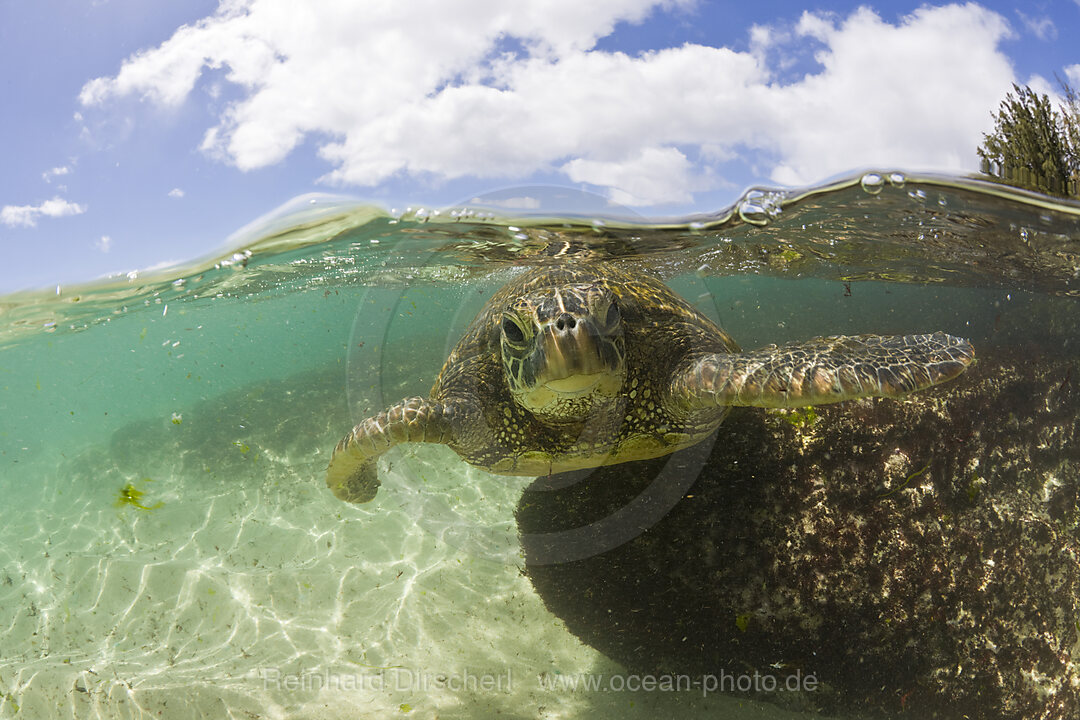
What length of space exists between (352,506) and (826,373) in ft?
22.0

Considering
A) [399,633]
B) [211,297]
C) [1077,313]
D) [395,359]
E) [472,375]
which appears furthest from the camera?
[211,297]

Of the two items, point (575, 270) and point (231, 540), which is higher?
point (575, 270)

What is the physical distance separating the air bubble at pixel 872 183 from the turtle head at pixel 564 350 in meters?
4.61

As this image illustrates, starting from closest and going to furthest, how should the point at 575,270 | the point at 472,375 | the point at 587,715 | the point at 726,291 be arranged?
the point at 587,715 < the point at 472,375 < the point at 575,270 < the point at 726,291

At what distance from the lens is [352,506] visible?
25.8 feet

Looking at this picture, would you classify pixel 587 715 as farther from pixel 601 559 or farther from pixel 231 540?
pixel 231 540

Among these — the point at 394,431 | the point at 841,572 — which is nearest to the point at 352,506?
the point at 394,431

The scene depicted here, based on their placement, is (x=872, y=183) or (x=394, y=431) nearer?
(x=394, y=431)

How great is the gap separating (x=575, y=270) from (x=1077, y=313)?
12662 mm

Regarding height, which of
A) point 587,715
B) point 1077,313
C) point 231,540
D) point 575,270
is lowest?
point 587,715

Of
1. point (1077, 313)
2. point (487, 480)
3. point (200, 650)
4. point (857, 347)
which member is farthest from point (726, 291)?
point (200, 650)

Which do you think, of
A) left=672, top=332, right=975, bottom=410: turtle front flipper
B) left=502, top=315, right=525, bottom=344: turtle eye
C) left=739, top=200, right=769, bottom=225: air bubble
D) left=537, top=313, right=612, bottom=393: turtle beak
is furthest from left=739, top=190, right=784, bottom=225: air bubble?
left=537, top=313, right=612, bottom=393: turtle beak

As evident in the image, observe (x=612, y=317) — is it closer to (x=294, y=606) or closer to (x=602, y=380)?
(x=602, y=380)

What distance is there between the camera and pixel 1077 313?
37.3 ft
